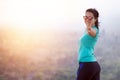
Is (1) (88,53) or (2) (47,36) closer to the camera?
(1) (88,53)

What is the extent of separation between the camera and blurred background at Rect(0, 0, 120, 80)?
3.97 m

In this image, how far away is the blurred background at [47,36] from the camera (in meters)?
3.97

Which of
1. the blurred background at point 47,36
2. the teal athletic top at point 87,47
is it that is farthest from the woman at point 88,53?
the blurred background at point 47,36

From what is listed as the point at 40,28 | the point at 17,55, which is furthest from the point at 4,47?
the point at 40,28

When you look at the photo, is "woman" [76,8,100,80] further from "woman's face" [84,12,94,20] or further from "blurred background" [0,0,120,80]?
"blurred background" [0,0,120,80]

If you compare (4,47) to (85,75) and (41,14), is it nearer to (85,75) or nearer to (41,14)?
(41,14)

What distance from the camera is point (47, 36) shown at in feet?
13.2

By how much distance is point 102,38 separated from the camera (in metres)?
4.08

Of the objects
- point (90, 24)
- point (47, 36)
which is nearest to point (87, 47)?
point (90, 24)

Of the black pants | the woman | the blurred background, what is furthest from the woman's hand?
the blurred background

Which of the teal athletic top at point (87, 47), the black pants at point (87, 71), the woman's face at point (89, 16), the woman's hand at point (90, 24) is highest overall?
the woman's face at point (89, 16)

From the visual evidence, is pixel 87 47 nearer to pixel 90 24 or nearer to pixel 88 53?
pixel 88 53

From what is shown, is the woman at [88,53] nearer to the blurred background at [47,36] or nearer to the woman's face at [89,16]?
the woman's face at [89,16]

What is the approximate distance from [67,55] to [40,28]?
0.40 metres
